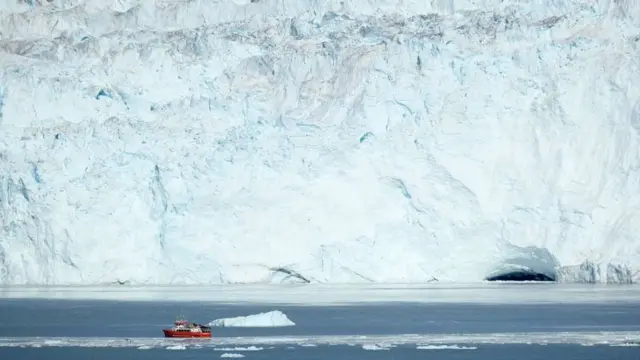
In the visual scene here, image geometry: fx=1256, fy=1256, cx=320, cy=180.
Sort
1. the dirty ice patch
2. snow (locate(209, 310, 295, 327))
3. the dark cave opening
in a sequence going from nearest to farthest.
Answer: the dirty ice patch < snow (locate(209, 310, 295, 327)) < the dark cave opening

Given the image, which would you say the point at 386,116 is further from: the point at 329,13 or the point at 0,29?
the point at 0,29

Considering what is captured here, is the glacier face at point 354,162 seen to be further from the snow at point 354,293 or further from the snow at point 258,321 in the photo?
the snow at point 258,321

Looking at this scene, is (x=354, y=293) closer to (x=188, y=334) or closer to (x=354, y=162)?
(x=354, y=162)

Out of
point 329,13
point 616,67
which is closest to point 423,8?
point 329,13

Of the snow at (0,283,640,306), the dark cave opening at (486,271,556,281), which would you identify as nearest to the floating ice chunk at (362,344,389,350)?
the snow at (0,283,640,306)

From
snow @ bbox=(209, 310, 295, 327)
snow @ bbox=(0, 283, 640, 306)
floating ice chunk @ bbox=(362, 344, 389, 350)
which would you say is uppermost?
snow @ bbox=(0, 283, 640, 306)

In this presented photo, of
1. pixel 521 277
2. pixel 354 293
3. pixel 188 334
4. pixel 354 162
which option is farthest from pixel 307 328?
pixel 521 277

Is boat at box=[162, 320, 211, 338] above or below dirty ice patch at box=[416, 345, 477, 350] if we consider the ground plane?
above

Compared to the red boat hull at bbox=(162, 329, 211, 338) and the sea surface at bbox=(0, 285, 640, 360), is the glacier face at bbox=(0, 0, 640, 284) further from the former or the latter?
the red boat hull at bbox=(162, 329, 211, 338)
